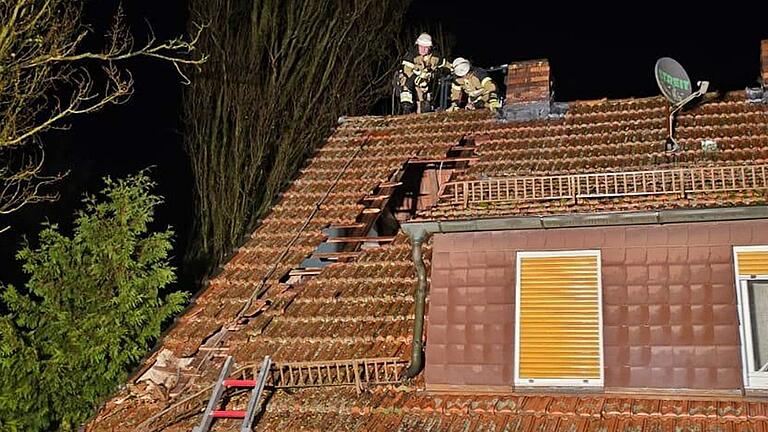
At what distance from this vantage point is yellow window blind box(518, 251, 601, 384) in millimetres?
8305

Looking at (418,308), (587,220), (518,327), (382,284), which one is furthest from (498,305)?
(382,284)

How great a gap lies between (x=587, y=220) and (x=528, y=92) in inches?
201

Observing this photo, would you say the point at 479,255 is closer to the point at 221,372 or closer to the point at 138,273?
the point at 221,372

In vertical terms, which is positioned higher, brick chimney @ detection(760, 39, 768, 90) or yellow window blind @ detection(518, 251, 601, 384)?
brick chimney @ detection(760, 39, 768, 90)

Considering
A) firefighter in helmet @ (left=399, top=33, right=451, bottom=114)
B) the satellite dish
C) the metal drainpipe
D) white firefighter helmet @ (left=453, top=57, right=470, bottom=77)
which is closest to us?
the metal drainpipe

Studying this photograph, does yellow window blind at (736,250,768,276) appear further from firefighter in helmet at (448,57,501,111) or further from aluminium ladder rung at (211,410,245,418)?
firefighter in helmet at (448,57,501,111)

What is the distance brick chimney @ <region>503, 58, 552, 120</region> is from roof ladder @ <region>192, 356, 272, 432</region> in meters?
5.97

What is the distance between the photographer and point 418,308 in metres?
9.09

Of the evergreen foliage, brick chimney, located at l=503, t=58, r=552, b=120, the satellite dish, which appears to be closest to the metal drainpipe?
the evergreen foliage

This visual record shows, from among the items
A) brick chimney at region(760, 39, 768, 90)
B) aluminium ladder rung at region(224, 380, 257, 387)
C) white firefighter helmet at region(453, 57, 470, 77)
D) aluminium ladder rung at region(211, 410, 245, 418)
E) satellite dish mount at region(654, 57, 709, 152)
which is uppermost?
white firefighter helmet at region(453, 57, 470, 77)

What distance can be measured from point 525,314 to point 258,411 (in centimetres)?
289

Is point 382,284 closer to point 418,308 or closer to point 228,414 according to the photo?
point 418,308

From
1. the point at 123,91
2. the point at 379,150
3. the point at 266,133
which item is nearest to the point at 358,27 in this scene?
the point at 266,133

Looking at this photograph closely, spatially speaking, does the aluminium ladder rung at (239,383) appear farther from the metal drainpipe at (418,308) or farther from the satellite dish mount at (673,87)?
the satellite dish mount at (673,87)
